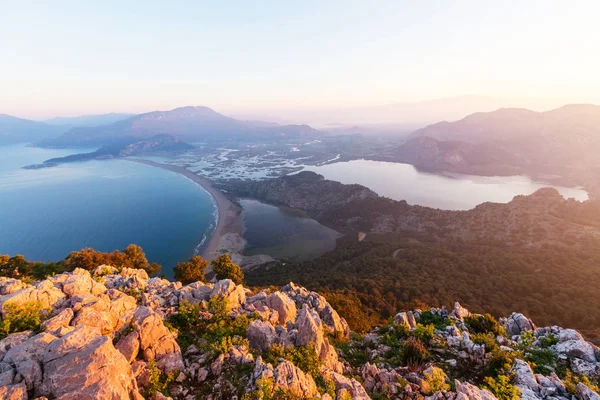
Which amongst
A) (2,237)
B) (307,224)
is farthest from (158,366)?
(2,237)

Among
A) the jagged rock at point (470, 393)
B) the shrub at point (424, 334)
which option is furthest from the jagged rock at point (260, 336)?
the shrub at point (424, 334)

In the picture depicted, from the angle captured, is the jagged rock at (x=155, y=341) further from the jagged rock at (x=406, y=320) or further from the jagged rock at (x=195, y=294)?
the jagged rock at (x=406, y=320)

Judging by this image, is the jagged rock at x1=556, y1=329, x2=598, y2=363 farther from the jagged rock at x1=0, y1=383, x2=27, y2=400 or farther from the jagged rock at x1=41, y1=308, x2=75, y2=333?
the jagged rock at x1=41, y1=308, x2=75, y2=333

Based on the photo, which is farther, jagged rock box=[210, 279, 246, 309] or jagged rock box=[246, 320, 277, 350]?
jagged rock box=[210, 279, 246, 309]

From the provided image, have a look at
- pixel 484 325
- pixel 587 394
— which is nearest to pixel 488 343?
pixel 587 394

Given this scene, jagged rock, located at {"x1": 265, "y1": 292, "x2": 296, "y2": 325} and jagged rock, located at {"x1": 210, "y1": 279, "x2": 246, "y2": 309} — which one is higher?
jagged rock, located at {"x1": 210, "y1": 279, "x2": 246, "y2": 309}

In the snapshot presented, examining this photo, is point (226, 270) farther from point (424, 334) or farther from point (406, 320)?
point (424, 334)

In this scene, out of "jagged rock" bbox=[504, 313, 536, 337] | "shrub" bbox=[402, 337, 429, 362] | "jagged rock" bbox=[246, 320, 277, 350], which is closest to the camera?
"jagged rock" bbox=[246, 320, 277, 350]

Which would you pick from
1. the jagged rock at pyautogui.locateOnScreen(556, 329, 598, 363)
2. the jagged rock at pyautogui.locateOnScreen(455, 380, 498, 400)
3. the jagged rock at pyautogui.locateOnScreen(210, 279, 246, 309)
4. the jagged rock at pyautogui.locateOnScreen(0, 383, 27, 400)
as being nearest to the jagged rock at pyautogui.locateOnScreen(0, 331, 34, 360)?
the jagged rock at pyautogui.locateOnScreen(0, 383, 27, 400)
